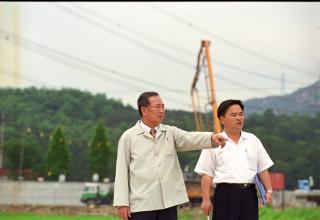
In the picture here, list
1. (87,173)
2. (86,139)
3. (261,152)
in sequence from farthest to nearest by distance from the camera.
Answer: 1. (86,139)
2. (87,173)
3. (261,152)

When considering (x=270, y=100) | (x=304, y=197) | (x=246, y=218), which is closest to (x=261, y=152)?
(x=246, y=218)

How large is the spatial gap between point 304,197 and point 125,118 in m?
27.1

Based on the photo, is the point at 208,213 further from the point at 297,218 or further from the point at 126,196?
the point at 297,218

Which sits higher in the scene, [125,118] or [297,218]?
[125,118]

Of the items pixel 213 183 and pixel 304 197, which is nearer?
pixel 213 183

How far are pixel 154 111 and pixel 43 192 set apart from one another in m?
36.4

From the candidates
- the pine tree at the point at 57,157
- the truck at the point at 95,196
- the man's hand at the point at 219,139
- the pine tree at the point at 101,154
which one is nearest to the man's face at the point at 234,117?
the man's hand at the point at 219,139

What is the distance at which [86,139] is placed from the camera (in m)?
46.8

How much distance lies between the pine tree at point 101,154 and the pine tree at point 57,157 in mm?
2537

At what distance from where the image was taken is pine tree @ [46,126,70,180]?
4356 centimetres

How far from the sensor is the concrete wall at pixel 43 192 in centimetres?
3691

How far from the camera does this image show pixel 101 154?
135ft

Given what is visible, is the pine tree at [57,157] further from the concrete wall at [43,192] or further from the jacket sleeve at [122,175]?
the jacket sleeve at [122,175]

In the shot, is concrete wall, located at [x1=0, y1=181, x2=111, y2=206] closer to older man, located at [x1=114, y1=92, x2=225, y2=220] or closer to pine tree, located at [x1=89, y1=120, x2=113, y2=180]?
pine tree, located at [x1=89, y1=120, x2=113, y2=180]
